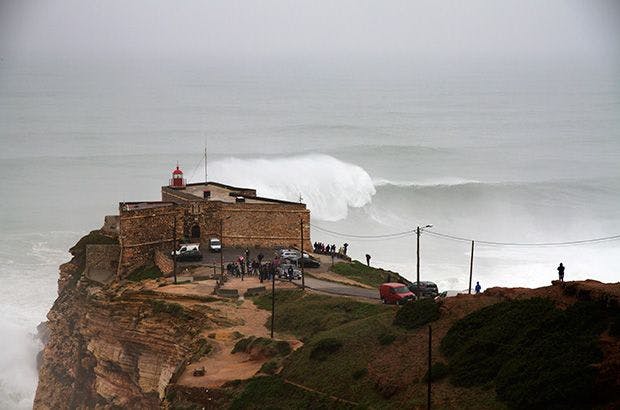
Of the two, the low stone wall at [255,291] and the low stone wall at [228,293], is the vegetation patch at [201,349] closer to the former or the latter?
the low stone wall at [228,293]

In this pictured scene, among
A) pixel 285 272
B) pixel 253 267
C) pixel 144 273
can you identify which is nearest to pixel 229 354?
pixel 285 272

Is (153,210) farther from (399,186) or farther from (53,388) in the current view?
(399,186)

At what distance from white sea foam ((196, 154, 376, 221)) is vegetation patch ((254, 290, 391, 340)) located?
36.3m

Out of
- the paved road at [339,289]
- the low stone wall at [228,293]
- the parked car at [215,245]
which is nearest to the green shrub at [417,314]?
the paved road at [339,289]

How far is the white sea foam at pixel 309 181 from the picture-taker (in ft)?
257

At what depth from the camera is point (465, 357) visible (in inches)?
1081

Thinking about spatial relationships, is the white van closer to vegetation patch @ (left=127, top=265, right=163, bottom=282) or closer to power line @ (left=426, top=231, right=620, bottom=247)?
vegetation patch @ (left=127, top=265, right=163, bottom=282)

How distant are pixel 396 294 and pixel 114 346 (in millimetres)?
9843

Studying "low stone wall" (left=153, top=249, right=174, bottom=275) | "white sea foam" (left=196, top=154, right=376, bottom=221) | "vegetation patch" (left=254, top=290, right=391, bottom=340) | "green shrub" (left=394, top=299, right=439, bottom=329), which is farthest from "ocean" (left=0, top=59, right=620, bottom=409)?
"green shrub" (left=394, top=299, right=439, bottom=329)

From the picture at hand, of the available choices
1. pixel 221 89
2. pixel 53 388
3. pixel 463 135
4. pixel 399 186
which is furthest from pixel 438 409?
pixel 221 89

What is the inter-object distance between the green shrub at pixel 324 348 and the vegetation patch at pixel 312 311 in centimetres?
288

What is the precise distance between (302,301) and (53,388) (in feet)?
37.4

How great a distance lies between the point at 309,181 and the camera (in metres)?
84.9

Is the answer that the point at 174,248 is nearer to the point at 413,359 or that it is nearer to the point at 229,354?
the point at 229,354
